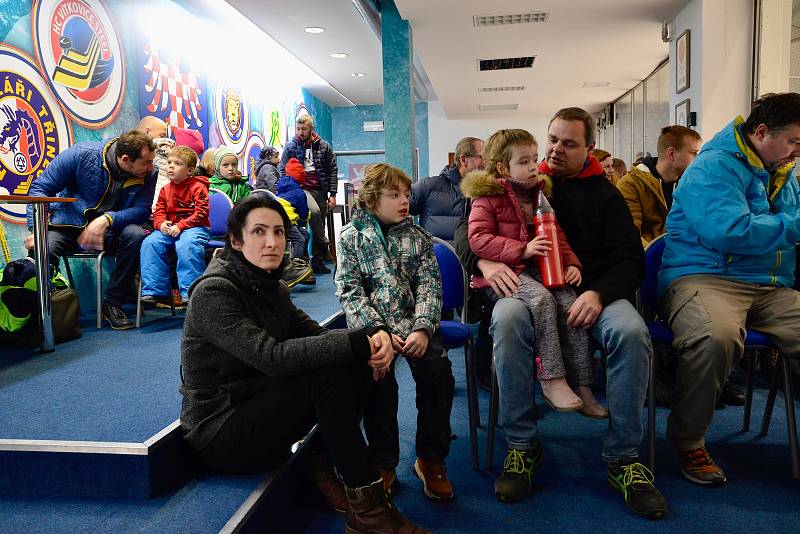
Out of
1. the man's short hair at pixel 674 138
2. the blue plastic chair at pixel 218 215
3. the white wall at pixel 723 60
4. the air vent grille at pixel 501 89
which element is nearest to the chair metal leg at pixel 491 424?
the man's short hair at pixel 674 138

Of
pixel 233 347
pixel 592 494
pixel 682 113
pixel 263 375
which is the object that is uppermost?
pixel 682 113

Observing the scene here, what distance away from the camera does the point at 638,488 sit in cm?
182

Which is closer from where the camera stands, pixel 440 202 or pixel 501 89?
pixel 440 202

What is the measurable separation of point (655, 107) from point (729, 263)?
753cm

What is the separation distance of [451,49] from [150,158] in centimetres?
478

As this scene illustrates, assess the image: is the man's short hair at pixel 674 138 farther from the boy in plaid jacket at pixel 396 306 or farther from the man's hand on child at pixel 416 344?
the man's hand on child at pixel 416 344

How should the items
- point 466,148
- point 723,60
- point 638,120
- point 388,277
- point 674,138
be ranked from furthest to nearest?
1. point 638,120
2. point 723,60
3. point 466,148
4. point 674,138
5. point 388,277

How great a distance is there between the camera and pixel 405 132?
590 centimetres

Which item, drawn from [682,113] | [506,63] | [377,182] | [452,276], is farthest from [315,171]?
[377,182]

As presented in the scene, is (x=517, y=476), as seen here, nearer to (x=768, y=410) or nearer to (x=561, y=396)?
(x=561, y=396)

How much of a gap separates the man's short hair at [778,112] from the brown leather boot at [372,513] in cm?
182

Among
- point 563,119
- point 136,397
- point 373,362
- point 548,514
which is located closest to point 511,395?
point 548,514

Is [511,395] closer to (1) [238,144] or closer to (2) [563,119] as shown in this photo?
(2) [563,119]

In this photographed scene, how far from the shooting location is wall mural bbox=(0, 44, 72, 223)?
368 centimetres
